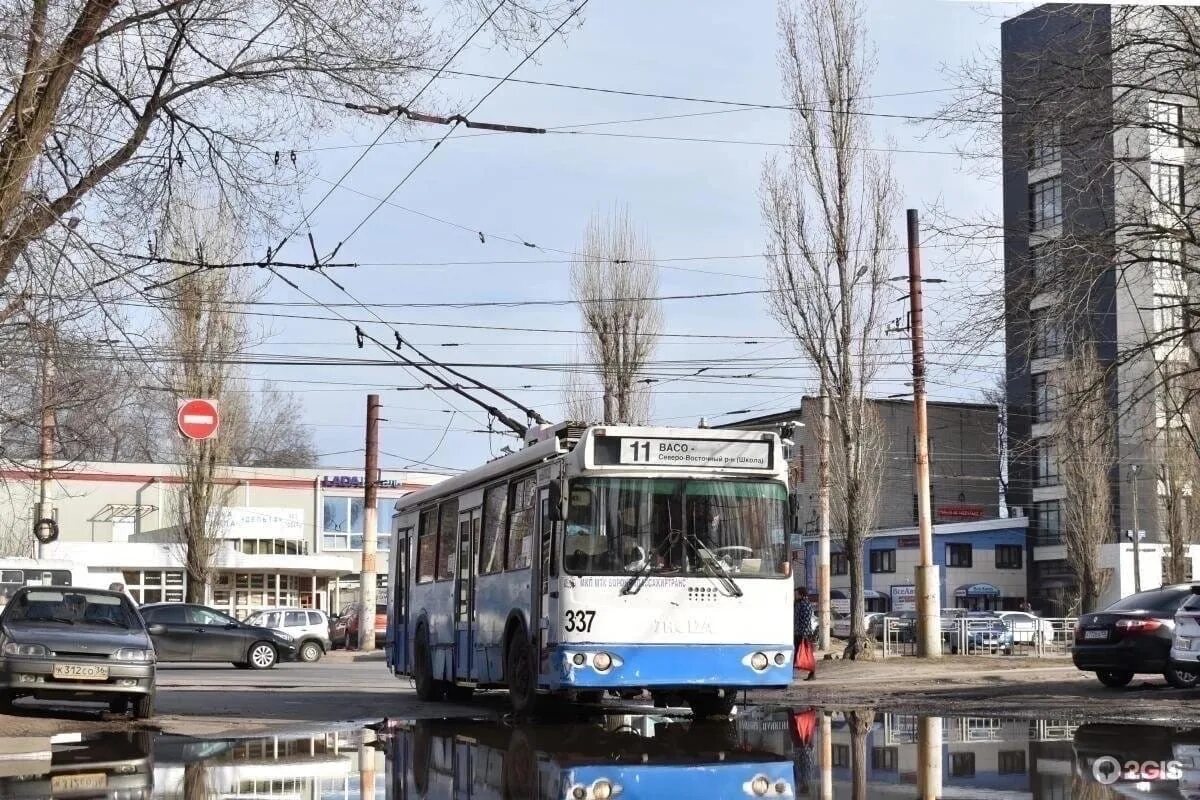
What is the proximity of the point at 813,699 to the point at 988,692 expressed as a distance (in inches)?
96.5

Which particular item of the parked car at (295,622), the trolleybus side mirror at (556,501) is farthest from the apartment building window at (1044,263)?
the parked car at (295,622)

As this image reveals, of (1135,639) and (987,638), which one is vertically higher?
(1135,639)

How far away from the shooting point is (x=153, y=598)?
2606 inches

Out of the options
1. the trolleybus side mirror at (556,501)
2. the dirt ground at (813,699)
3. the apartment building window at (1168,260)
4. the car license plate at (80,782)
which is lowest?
the dirt ground at (813,699)

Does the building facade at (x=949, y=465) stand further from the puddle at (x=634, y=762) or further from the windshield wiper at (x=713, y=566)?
the puddle at (x=634, y=762)

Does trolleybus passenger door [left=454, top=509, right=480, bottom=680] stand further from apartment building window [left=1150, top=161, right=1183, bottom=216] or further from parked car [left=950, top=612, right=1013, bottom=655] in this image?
parked car [left=950, top=612, right=1013, bottom=655]

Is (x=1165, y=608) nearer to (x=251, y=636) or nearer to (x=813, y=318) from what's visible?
(x=813, y=318)

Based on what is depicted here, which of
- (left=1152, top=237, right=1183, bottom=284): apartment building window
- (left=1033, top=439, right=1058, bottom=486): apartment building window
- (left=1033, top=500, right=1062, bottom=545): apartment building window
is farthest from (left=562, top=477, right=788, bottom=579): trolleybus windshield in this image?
(left=1033, top=500, right=1062, bottom=545): apartment building window

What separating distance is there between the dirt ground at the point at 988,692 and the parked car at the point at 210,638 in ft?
42.9

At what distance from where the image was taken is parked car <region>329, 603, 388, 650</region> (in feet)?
180

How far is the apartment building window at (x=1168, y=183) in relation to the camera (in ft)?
66.4

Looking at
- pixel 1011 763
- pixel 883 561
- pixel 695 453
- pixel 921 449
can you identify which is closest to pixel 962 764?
pixel 1011 763

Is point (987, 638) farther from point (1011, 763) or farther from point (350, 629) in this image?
point (1011, 763)

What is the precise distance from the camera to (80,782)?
12211mm
